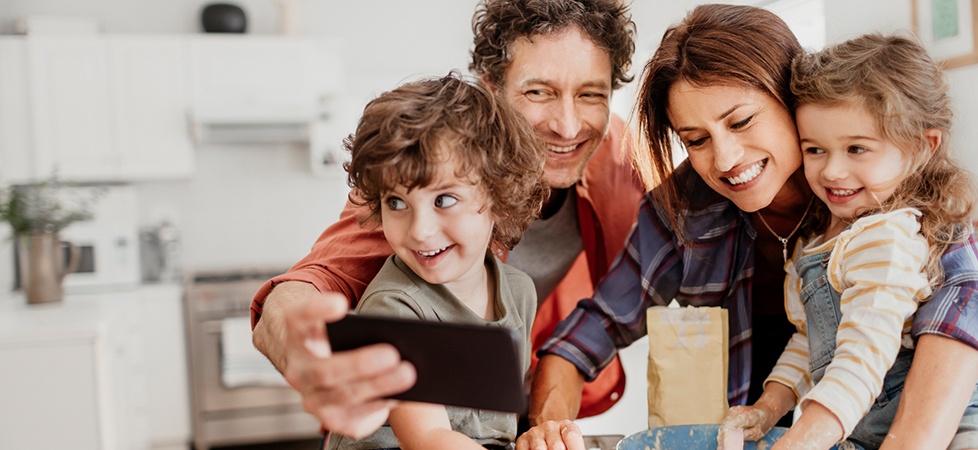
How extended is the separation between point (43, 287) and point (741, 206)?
10.3 feet

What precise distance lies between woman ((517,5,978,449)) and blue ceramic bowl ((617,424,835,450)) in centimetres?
9

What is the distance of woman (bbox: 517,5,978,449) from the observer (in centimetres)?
95

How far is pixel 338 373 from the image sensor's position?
746mm

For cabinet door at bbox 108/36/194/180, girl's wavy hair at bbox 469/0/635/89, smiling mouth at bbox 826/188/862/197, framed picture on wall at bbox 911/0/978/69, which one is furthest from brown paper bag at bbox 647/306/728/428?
cabinet door at bbox 108/36/194/180

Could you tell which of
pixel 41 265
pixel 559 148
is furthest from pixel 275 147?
pixel 559 148

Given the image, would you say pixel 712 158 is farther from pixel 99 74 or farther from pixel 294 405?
pixel 99 74

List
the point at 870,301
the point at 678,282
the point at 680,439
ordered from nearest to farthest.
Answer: the point at 870,301 → the point at 680,439 → the point at 678,282

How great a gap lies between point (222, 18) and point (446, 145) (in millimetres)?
3629

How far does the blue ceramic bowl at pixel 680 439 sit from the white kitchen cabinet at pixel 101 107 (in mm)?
3668

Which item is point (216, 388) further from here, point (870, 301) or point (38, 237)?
point (870, 301)

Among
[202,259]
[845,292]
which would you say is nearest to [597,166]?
[845,292]

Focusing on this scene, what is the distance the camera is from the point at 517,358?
2.39 feet

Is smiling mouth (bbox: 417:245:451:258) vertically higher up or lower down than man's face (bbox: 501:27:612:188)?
lower down

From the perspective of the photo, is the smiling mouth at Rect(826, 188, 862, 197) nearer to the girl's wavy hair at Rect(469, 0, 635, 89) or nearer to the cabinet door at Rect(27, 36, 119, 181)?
the girl's wavy hair at Rect(469, 0, 635, 89)
